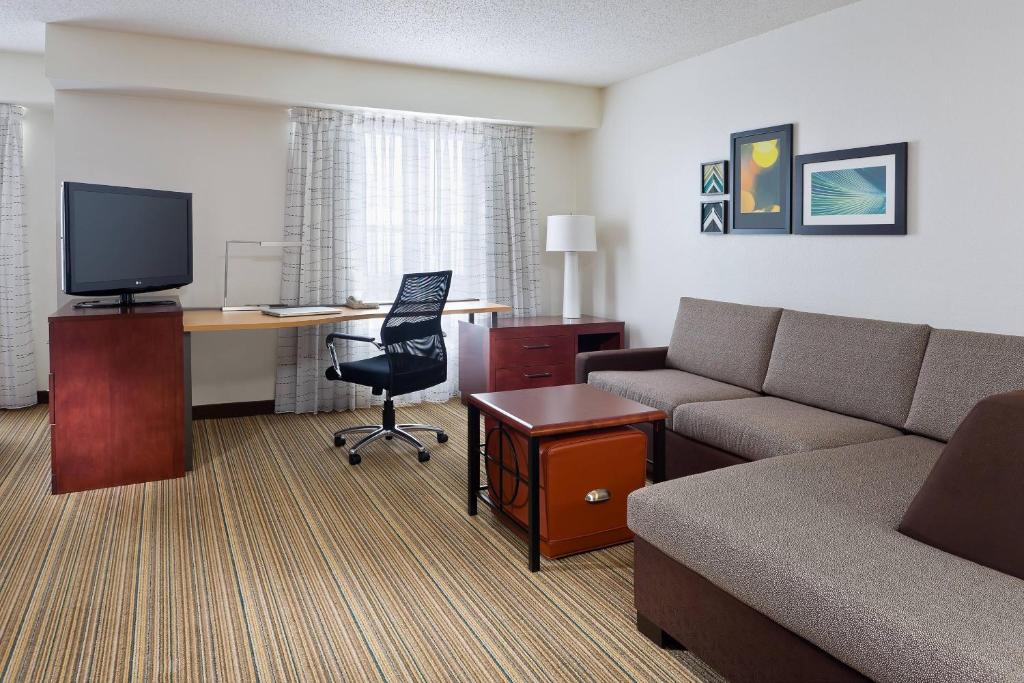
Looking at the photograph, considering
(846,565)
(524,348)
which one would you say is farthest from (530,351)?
(846,565)

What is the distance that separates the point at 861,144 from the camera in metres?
3.54

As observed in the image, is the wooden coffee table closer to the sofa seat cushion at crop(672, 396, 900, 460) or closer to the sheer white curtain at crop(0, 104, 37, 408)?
the sofa seat cushion at crop(672, 396, 900, 460)

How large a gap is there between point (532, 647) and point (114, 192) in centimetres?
304

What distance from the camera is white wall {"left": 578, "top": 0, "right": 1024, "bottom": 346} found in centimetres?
299

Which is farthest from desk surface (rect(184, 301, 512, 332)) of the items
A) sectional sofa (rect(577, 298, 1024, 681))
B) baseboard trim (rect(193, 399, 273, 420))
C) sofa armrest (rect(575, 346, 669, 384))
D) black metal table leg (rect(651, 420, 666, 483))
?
black metal table leg (rect(651, 420, 666, 483))

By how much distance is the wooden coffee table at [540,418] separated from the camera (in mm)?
2631

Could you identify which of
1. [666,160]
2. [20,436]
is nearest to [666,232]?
[666,160]

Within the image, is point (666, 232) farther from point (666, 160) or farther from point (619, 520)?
point (619, 520)

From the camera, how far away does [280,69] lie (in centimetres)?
455

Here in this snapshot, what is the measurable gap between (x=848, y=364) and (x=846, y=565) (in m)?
1.73

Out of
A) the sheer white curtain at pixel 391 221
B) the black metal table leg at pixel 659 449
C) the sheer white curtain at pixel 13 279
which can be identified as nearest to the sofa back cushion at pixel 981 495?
the black metal table leg at pixel 659 449

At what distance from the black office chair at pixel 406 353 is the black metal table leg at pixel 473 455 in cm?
81

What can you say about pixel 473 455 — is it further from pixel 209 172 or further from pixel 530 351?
pixel 209 172

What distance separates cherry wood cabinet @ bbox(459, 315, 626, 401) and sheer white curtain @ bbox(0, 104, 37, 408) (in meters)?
3.01
